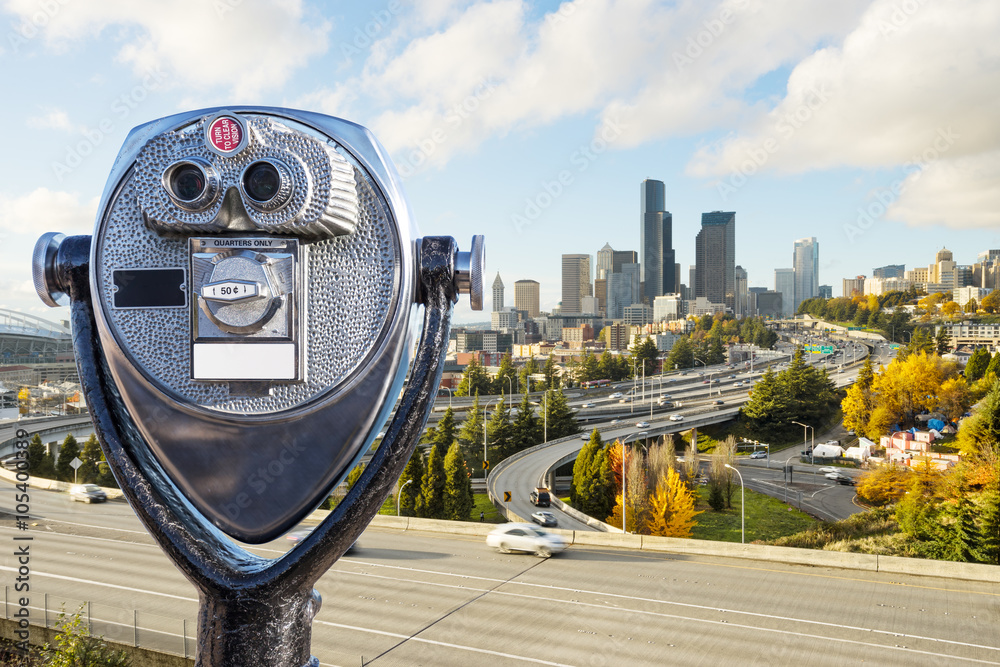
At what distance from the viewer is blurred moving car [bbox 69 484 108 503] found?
2278 cm

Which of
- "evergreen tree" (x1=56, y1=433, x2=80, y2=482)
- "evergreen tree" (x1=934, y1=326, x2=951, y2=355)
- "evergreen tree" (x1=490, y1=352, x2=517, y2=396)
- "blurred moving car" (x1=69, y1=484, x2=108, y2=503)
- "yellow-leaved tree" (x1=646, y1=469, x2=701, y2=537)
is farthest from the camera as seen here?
"evergreen tree" (x1=934, y1=326, x2=951, y2=355)

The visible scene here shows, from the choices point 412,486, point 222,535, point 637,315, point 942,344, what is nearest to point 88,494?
point 412,486

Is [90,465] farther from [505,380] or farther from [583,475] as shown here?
[505,380]

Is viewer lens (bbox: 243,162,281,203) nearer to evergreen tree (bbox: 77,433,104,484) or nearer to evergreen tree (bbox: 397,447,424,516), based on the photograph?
evergreen tree (bbox: 397,447,424,516)

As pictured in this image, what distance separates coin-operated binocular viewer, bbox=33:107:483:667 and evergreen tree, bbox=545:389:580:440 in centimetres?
3815

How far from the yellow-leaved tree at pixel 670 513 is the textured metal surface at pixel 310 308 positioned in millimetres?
25301

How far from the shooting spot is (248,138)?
226cm

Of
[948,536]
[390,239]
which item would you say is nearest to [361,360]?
[390,239]

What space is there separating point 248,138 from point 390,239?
0.55m

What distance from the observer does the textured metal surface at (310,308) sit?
93.3 inches

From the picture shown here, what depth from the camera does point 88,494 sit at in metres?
22.7

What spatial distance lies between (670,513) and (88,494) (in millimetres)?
20015

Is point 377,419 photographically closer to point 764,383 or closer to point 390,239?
point 390,239

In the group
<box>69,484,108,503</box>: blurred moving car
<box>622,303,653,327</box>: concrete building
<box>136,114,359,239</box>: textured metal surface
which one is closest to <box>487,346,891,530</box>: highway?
<box>69,484,108,503</box>: blurred moving car
